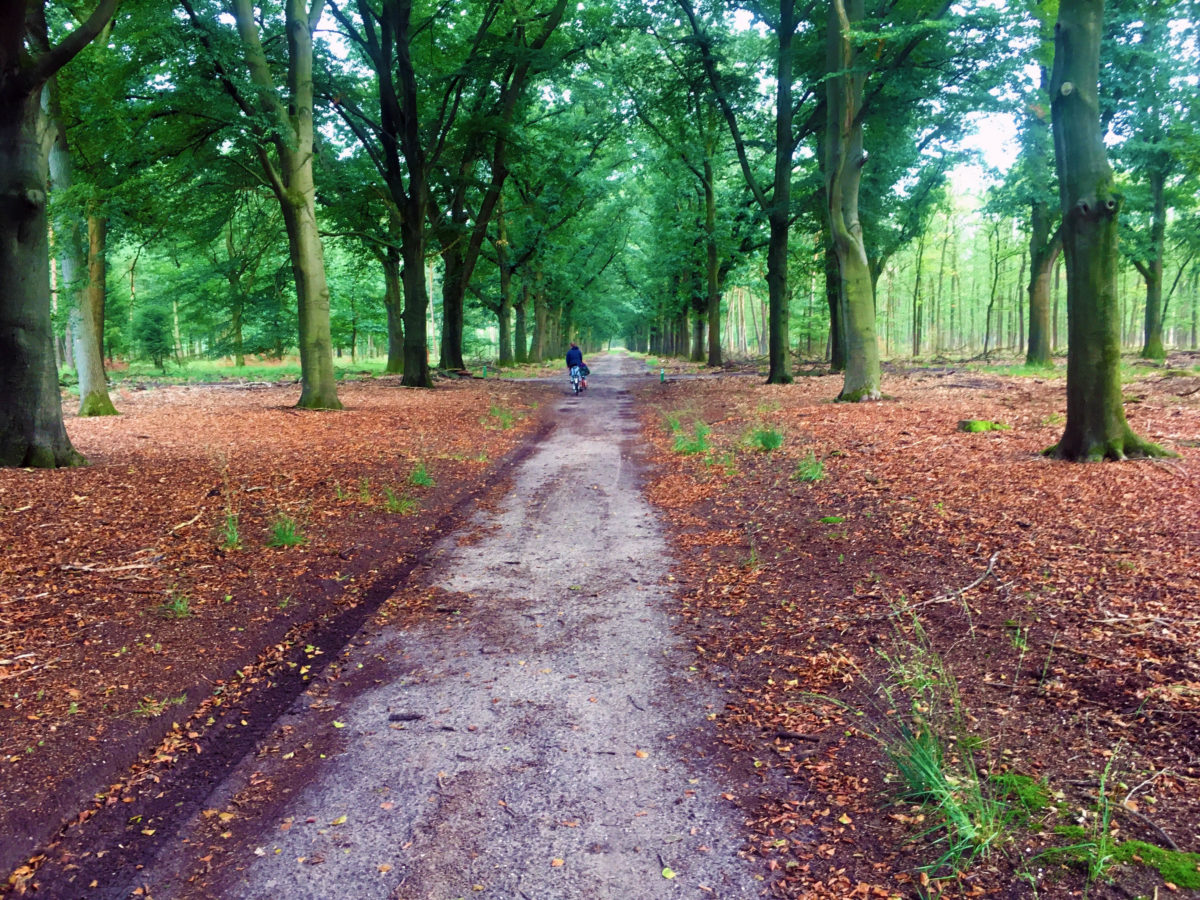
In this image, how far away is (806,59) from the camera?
61.7 feet

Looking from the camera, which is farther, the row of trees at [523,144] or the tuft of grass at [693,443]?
the tuft of grass at [693,443]

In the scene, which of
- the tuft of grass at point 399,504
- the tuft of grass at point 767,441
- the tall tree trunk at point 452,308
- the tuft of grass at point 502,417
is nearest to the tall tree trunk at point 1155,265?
the tuft of grass at point 767,441

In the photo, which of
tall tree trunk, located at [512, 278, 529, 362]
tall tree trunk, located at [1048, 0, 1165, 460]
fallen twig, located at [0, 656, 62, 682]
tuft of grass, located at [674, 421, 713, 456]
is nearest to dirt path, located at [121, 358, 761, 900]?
fallen twig, located at [0, 656, 62, 682]

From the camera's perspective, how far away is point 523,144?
21.8m

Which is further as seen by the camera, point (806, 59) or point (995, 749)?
point (806, 59)

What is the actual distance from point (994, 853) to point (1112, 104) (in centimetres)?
2251

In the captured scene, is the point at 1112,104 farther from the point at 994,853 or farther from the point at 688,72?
the point at 994,853

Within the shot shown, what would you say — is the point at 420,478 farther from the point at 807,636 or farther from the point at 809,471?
the point at 807,636

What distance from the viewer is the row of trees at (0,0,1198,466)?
25.6ft

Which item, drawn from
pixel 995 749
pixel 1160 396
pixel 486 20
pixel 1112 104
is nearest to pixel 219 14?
pixel 486 20

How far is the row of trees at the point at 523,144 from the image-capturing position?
7.81 meters

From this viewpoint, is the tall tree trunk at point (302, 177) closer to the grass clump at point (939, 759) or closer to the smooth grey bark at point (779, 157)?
the smooth grey bark at point (779, 157)

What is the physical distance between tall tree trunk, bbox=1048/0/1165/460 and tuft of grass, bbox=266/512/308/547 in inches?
297

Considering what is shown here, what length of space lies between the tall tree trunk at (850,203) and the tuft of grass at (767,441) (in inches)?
178
